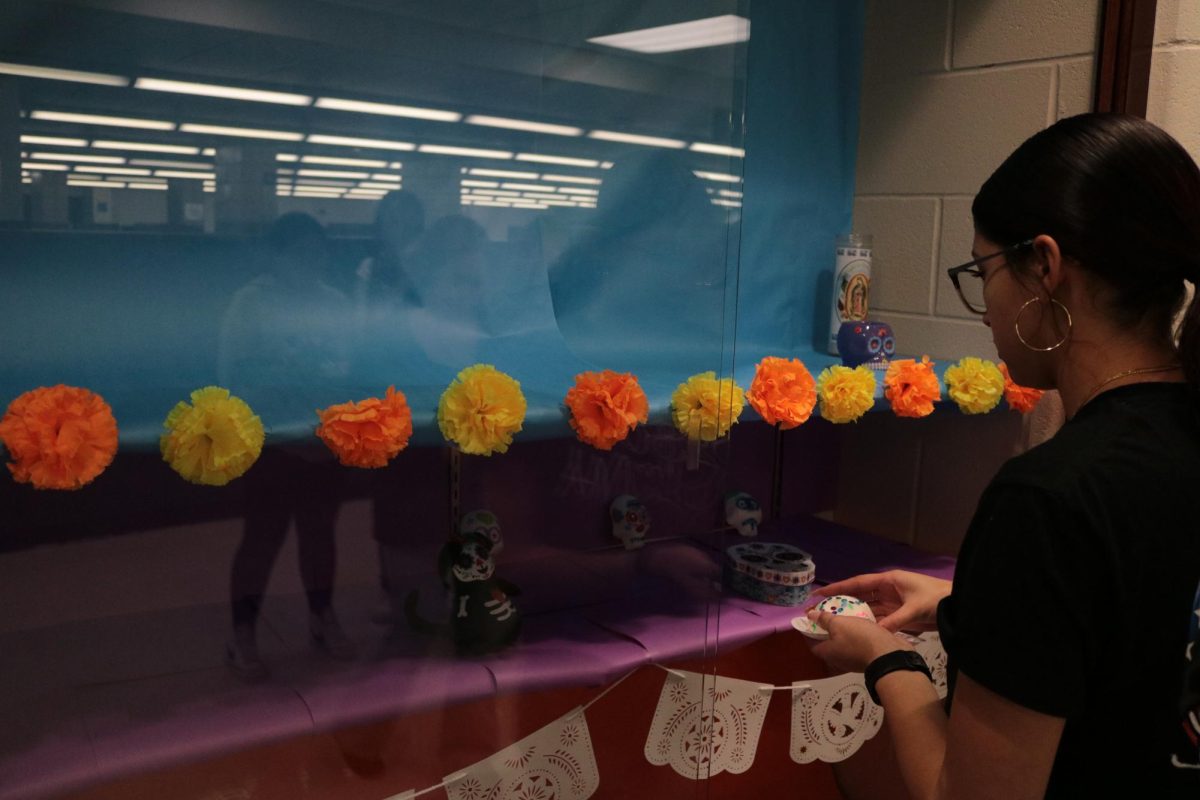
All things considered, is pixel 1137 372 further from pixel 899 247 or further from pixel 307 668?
pixel 899 247

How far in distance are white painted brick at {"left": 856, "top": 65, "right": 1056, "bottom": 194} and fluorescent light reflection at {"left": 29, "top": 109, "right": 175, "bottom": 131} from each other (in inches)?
53.2

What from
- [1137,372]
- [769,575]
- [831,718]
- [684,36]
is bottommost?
[831,718]

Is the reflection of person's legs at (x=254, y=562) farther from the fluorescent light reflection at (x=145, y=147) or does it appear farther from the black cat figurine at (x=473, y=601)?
the fluorescent light reflection at (x=145, y=147)

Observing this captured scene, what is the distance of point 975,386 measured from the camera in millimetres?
1643

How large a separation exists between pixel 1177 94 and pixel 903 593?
94 centimetres

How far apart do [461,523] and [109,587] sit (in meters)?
0.33

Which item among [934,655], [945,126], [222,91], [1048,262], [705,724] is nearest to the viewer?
[1048,262]

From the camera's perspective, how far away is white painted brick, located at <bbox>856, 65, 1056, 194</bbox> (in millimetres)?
1718

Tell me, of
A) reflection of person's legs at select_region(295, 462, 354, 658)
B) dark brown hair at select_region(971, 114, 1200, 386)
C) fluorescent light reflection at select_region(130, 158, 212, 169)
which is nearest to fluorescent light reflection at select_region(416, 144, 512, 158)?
fluorescent light reflection at select_region(130, 158, 212, 169)

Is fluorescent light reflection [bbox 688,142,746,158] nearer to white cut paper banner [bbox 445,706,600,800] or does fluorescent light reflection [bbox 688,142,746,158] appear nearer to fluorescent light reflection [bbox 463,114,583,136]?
fluorescent light reflection [bbox 463,114,583,136]

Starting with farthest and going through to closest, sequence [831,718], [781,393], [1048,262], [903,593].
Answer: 1. [831,718]
2. [781,393]
3. [903,593]
4. [1048,262]

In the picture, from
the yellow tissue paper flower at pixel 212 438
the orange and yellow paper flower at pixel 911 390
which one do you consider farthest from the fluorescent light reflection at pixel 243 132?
the orange and yellow paper flower at pixel 911 390

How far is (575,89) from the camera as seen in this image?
1.15 metres

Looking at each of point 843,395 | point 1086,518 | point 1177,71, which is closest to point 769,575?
point 843,395
